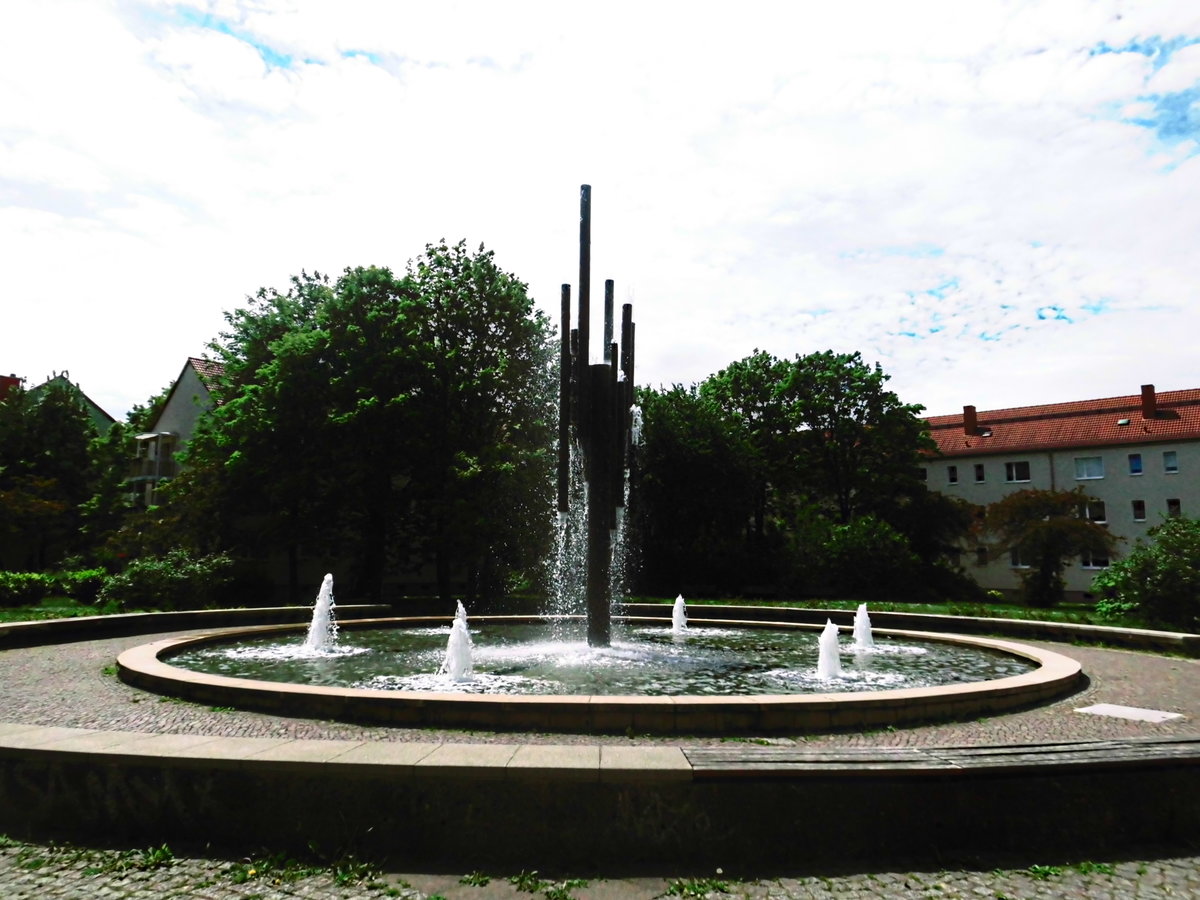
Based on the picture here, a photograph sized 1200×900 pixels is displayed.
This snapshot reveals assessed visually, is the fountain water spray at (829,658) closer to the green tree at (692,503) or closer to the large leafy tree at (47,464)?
the green tree at (692,503)

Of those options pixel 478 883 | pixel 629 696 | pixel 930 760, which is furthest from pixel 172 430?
pixel 930 760

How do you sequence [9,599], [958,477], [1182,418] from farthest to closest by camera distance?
1. [958,477]
2. [1182,418]
3. [9,599]

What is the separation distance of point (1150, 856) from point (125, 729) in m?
8.33

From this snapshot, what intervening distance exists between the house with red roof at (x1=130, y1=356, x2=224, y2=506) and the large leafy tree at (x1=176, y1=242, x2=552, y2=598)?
43.0 feet

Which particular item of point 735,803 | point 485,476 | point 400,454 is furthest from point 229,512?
point 735,803

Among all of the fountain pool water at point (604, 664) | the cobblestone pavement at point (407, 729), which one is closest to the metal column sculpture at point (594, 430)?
the fountain pool water at point (604, 664)

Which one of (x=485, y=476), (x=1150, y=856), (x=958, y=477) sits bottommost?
(x=1150, y=856)

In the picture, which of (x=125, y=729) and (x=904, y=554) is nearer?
(x=125, y=729)

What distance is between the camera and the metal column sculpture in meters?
13.2

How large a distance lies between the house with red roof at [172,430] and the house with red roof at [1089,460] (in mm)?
41548

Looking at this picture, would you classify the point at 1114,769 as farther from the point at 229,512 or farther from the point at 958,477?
the point at 958,477

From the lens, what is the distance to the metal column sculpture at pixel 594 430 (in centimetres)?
1322

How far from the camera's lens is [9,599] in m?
23.8

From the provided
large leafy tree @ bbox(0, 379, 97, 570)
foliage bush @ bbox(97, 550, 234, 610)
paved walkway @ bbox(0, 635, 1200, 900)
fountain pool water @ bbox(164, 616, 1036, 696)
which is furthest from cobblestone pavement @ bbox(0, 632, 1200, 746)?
large leafy tree @ bbox(0, 379, 97, 570)
